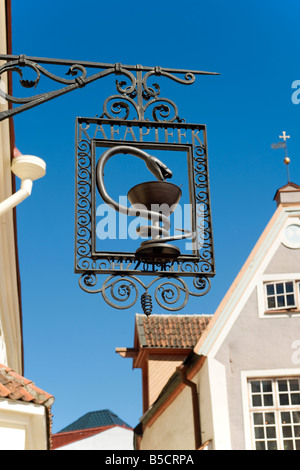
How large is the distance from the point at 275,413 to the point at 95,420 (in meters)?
22.9

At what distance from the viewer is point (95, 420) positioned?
34.6m

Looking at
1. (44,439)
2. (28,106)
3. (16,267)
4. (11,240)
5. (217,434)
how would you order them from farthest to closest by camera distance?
(217,434)
(16,267)
(11,240)
(44,439)
(28,106)

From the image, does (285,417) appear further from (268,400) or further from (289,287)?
(289,287)

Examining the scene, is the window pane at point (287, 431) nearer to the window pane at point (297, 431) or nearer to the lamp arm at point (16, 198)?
the window pane at point (297, 431)

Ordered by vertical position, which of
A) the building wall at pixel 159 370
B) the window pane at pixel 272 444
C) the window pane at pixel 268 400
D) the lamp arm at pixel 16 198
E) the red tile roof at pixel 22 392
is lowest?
the red tile roof at pixel 22 392

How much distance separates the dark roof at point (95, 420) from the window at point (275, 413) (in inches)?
816

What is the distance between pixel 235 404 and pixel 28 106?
32.3 feet

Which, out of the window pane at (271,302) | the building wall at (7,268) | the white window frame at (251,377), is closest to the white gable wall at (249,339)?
the white window frame at (251,377)

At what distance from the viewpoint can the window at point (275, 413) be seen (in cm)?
1302

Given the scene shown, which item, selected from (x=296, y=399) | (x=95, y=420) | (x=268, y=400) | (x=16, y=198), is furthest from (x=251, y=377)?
(x=95, y=420)

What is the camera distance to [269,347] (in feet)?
44.2

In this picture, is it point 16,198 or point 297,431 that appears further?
point 297,431

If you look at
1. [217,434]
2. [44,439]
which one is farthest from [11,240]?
[217,434]

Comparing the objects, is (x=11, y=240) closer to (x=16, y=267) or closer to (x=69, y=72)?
(x=16, y=267)
